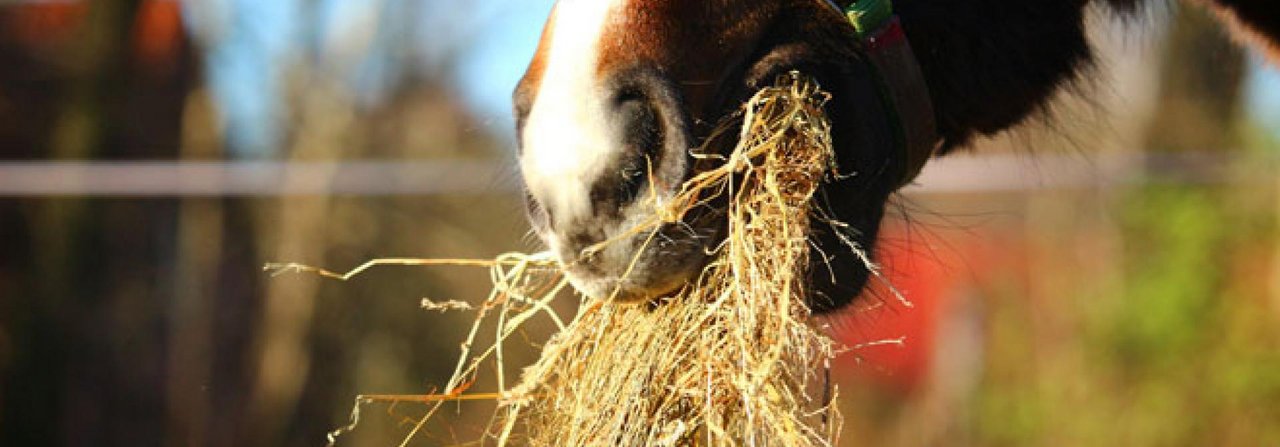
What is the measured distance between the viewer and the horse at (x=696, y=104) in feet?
4.94

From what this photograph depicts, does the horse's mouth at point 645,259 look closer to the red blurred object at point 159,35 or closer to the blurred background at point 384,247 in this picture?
the blurred background at point 384,247

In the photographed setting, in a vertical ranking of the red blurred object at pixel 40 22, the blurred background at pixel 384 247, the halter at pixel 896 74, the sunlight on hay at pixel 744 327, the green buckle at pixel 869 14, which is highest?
the red blurred object at pixel 40 22

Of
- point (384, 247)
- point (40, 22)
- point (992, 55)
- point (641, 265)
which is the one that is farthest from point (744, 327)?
point (40, 22)

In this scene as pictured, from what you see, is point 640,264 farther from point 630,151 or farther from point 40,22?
point 40,22

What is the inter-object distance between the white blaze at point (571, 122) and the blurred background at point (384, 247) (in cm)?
404

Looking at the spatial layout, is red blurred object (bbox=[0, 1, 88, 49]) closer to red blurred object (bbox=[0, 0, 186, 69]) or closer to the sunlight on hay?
red blurred object (bbox=[0, 0, 186, 69])

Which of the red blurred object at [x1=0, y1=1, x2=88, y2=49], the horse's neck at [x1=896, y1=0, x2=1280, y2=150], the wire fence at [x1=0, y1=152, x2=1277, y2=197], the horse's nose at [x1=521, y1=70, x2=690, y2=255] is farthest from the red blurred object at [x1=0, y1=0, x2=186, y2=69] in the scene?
the horse's nose at [x1=521, y1=70, x2=690, y2=255]

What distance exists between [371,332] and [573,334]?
19.3ft

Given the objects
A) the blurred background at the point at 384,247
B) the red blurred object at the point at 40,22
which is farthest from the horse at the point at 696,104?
the red blurred object at the point at 40,22

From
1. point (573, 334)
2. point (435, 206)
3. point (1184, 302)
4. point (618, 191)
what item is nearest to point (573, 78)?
point (618, 191)

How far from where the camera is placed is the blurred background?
20.6 ft

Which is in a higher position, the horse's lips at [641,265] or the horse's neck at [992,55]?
the horse's neck at [992,55]

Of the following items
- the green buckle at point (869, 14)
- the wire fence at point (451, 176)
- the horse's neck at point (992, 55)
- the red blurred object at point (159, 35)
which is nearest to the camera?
the green buckle at point (869, 14)

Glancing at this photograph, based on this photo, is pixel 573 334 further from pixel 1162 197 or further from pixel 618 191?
pixel 1162 197
